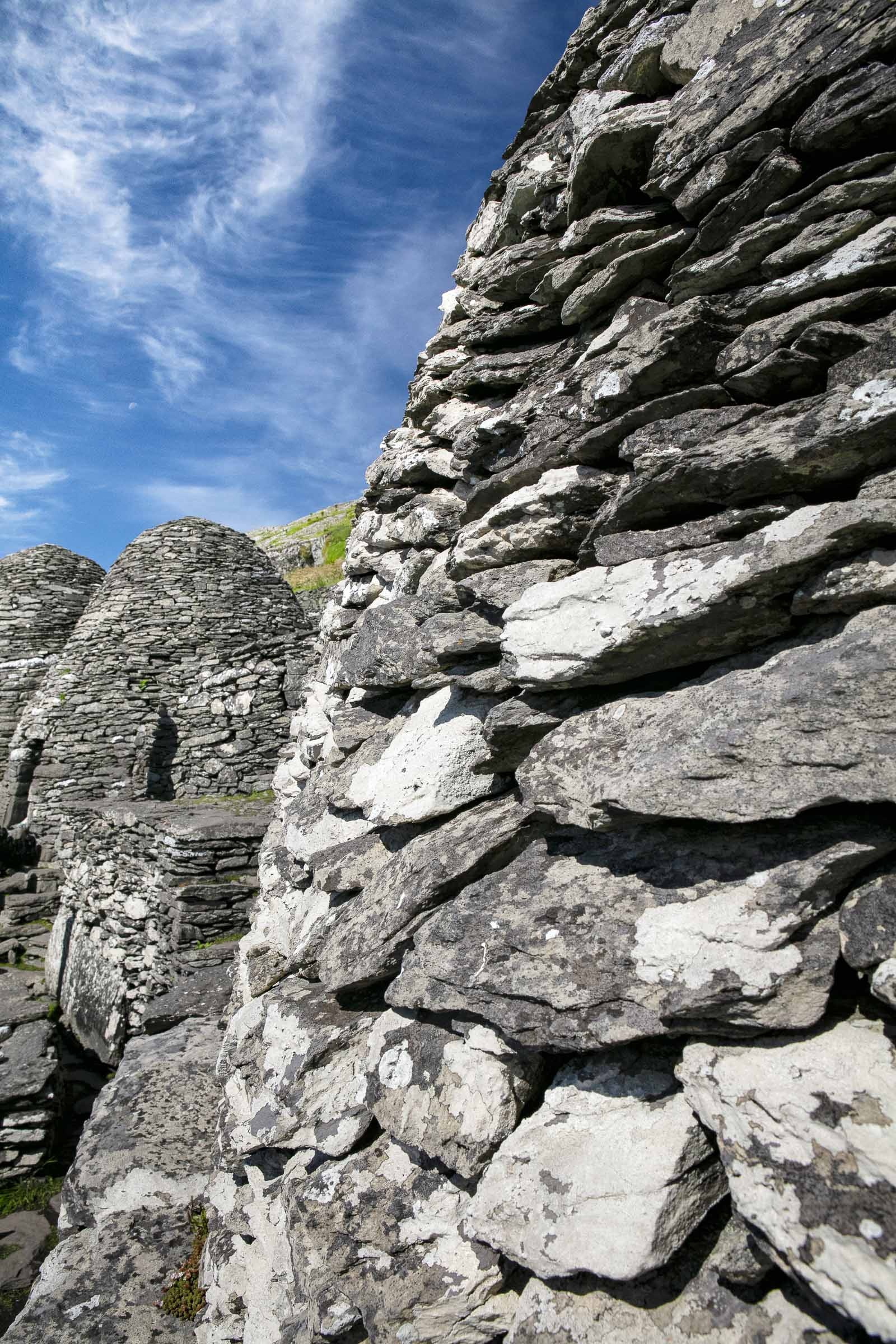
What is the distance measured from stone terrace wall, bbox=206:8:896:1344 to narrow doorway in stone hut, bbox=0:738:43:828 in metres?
16.5

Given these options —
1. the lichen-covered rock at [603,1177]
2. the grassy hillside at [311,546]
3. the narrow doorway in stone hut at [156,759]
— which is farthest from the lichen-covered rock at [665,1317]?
the grassy hillside at [311,546]

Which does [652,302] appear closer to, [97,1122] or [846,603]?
[846,603]

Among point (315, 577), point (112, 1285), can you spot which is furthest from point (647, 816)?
point (315, 577)

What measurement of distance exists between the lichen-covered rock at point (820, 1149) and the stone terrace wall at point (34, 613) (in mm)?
21048

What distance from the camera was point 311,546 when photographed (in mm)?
47375

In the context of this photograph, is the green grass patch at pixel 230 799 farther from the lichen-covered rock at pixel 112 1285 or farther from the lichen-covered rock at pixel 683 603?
the lichen-covered rock at pixel 683 603

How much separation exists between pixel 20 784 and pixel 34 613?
20.5 ft

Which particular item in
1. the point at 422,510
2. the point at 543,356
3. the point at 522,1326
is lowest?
the point at 522,1326

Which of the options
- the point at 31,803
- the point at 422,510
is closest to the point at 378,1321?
the point at 422,510

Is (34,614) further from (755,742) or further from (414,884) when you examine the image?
(755,742)

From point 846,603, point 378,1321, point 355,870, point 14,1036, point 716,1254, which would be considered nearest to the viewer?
point 716,1254

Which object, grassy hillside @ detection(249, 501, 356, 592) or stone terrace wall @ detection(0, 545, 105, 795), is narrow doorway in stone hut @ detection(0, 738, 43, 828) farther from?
grassy hillside @ detection(249, 501, 356, 592)

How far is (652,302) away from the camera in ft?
11.1

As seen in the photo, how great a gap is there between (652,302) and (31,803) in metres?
19.0
